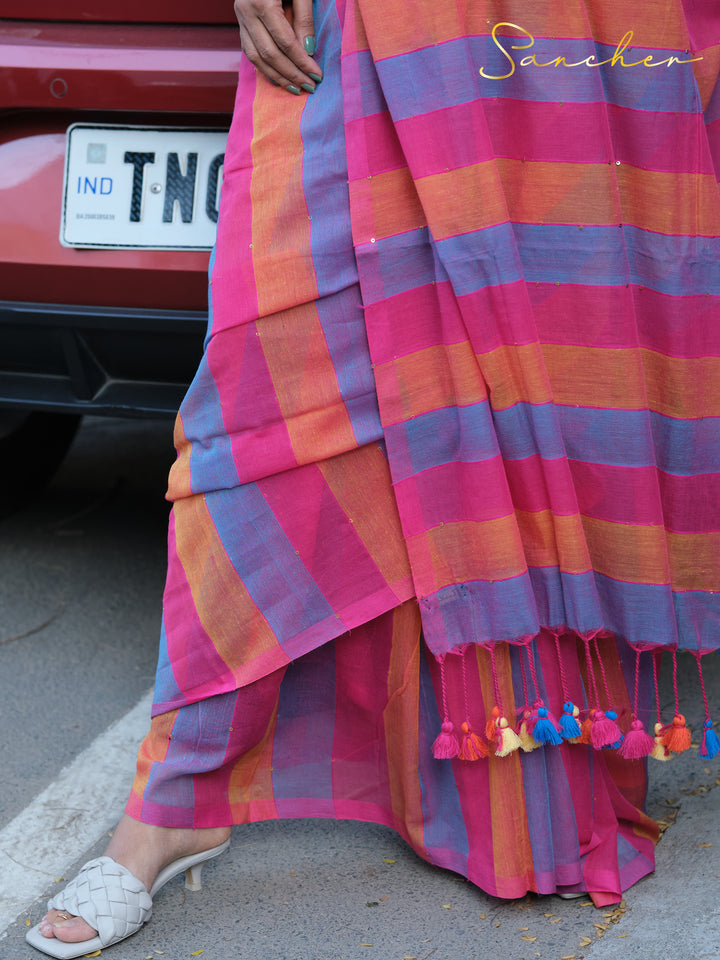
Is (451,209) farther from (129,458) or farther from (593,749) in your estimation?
(129,458)

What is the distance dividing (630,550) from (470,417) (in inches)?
10.4

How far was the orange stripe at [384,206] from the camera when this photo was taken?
1349 mm

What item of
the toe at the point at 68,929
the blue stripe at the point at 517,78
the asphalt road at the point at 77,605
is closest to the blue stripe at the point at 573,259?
the blue stripe at the point at 517,78

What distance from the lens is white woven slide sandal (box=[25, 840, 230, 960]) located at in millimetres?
1381

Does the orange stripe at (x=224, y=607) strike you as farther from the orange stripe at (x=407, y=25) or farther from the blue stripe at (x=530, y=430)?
the orange stripe at (x=407, y=25)

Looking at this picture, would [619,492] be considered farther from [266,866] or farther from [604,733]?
[266,866]

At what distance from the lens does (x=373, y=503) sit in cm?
141

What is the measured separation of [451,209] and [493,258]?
0.25 ft

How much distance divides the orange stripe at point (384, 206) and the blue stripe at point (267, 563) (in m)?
0.34

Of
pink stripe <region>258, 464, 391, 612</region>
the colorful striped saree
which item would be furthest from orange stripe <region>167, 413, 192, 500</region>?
pink stripe <region>258, 464, 391, 612</region>

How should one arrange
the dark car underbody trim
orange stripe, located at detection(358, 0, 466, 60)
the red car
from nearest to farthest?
orange stripe, located at detection(358, 0, 466, 60) < the red car < the dark car underbody trim

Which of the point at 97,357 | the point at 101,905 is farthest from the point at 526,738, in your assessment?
the point at 97,357

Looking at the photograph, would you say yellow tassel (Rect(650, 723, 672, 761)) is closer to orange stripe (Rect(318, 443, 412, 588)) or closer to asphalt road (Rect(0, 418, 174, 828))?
orange stripe (Rect(318, 443, 412, 588))

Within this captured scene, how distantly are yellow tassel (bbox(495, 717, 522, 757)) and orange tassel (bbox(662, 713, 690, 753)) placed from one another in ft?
0.63
